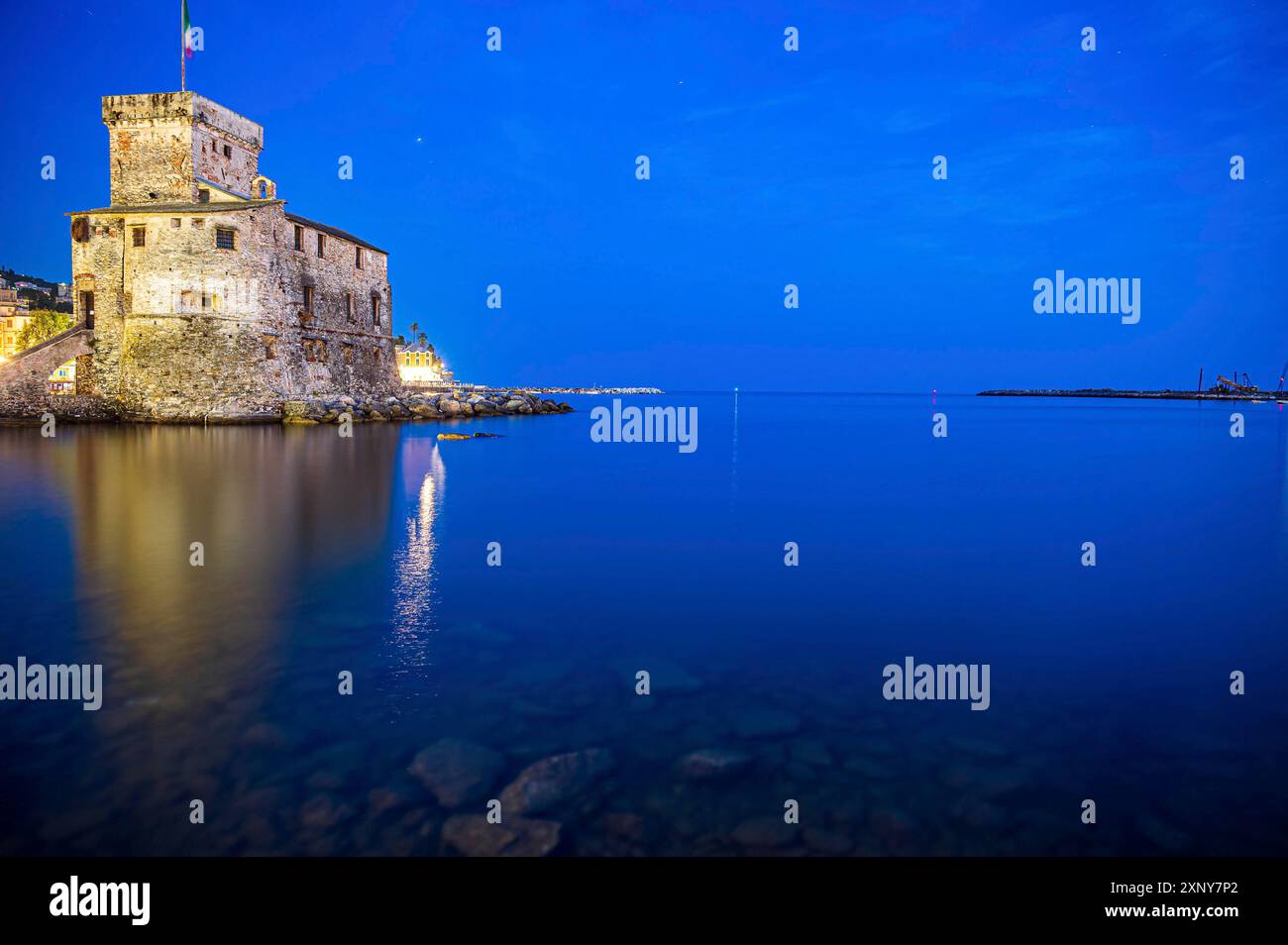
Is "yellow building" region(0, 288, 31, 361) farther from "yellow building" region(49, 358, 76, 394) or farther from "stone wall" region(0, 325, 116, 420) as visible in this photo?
"stone wall" region(0, 325, 116, 420)

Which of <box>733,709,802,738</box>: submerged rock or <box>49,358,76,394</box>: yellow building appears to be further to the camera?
<box>49,358,76,394</box>: yellow building

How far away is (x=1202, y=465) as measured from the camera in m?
28.0

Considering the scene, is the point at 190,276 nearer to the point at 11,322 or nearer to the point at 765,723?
the point at 765,723

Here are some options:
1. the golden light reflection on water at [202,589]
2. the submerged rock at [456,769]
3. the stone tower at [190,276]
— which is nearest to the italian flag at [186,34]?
the stone tower at [190,276]

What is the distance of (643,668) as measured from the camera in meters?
6.69

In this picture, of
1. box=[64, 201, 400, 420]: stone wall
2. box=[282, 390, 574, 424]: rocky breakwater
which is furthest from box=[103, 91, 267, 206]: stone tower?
box=[282, 390, 574, 424]: rocky breakwater

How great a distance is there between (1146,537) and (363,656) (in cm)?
1391

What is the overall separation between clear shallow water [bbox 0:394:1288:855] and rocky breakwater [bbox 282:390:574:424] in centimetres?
A: 2204

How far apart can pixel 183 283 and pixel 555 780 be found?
3780 cm

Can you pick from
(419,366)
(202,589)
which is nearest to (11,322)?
(419,366)

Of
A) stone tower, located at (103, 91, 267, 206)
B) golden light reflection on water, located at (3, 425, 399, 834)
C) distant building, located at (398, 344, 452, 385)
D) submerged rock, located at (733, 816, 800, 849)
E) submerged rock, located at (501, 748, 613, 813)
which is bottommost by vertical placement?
submerged rock, located at (733, 816, 800, 849)

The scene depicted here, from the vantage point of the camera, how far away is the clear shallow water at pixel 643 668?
4.15 meters

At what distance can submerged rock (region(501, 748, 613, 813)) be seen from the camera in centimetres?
427
